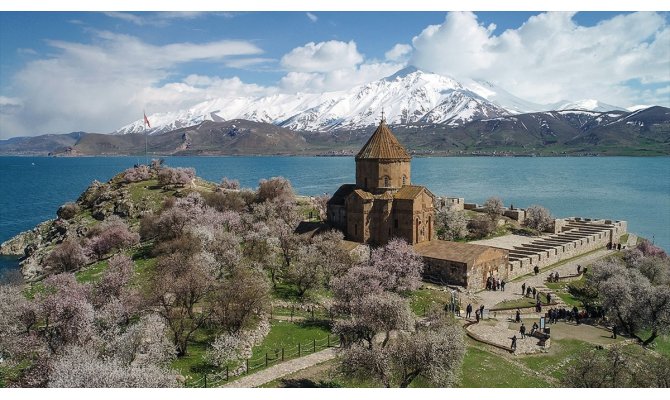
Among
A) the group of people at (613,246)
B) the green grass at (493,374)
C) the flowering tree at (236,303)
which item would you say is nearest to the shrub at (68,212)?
the flowering tree at (236,303)

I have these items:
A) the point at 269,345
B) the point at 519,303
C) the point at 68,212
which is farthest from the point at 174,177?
the point at 519,303

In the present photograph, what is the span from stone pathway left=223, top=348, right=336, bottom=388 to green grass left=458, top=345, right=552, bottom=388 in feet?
26.2

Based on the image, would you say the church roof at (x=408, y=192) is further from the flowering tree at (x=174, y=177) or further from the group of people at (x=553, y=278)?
the flowering tree at (x=174, y=177)

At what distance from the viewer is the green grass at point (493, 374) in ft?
92.2

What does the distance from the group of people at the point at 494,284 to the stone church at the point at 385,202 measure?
802 cm

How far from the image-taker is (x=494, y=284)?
48.3 meters

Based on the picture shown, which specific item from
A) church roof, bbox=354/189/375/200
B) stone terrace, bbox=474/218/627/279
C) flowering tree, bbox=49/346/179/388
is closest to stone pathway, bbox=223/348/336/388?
flowering tree, bbox=49/346/179/388

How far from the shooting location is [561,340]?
36.7 m

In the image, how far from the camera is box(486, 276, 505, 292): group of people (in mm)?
48125

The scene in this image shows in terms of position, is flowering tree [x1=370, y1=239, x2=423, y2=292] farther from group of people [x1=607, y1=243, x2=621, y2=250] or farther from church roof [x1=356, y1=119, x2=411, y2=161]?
group of people [x1=607, y1=243, x2=621, y2=250]

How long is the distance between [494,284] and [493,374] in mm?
19826

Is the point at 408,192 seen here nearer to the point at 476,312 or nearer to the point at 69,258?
the point at 476,312

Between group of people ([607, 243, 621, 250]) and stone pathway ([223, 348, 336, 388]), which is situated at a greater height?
stone pathway ([223, 348, 336, 388])

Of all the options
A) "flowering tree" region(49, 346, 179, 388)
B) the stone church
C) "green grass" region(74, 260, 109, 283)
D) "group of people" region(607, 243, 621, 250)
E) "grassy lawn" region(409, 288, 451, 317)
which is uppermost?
the stone church
